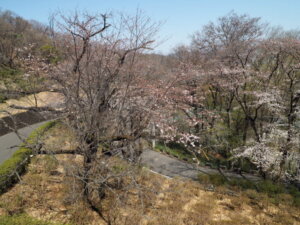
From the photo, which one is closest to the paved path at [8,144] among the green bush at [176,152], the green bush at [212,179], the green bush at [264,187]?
the green bush at [176,152]

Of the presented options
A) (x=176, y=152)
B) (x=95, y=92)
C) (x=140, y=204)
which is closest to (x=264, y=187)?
(x=176, y=152)

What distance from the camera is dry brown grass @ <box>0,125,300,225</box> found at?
4.64 metres

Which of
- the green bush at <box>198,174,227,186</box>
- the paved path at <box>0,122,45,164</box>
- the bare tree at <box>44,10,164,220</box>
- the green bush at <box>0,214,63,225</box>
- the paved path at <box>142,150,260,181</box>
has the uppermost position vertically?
the bare tree at <box>44,10,164,220</box>

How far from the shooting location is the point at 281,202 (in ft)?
22.6

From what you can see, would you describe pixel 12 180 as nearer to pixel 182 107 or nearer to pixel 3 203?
pixel 3 203

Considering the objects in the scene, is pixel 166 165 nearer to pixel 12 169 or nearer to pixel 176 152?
pixel 176 152

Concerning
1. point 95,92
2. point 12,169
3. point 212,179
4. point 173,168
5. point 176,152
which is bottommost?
point 173,168

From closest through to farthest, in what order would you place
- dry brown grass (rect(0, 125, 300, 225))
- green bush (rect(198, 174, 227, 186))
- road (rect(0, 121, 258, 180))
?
1. dry brown grass (rect(0, 125, 300, 225))
2. green bush (rect(198, 174, 227, 186))
3. road (rect(0, 121, 258, 180))

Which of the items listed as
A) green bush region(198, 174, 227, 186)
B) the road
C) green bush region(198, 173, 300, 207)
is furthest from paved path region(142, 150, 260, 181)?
green bush region(198, 173, 300, 207)

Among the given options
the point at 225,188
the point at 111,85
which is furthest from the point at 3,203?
the point at 225,188

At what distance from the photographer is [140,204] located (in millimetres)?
5703

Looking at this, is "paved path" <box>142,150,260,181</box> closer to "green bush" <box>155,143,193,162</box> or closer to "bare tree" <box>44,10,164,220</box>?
"green bush" <box>155,143,193,162</box>

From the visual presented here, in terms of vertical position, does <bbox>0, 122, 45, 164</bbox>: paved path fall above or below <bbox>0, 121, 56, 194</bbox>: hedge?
below

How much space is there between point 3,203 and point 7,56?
19.6 meters
